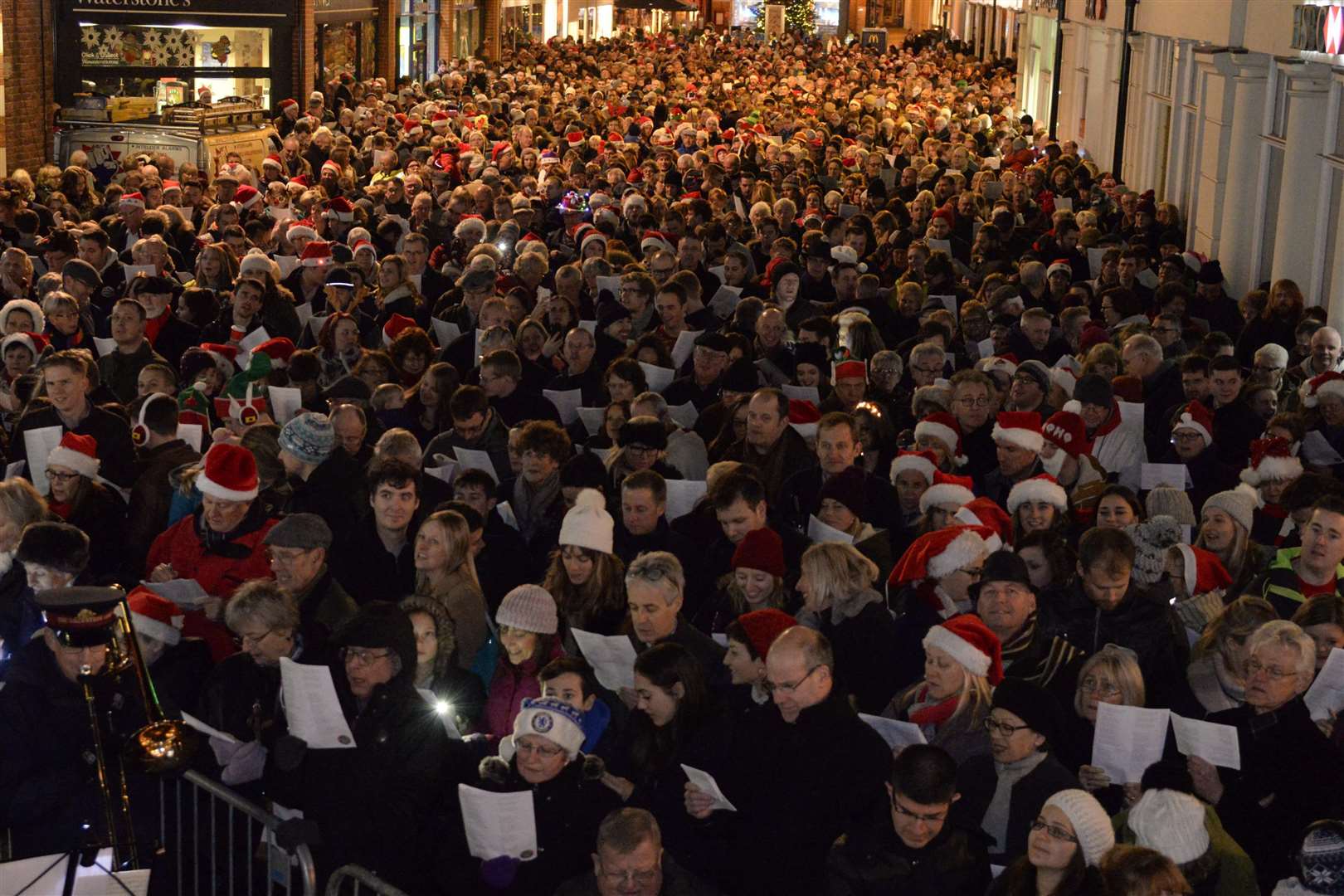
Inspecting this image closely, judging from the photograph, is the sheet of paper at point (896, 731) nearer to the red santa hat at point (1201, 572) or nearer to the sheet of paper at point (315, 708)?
the sheet of paper at point (315, 708)

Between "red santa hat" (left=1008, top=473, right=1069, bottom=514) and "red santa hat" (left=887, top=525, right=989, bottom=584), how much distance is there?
3.13 ft

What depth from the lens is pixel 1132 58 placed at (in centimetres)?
2923

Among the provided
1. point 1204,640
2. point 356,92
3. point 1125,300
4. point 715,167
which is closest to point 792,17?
point 356,92

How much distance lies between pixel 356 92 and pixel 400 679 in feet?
94.5

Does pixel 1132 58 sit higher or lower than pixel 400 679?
higher

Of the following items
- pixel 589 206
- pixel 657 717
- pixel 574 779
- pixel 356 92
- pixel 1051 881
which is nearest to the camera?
pixel 1051 881

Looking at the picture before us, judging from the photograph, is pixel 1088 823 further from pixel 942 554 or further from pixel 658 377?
pixel 658 377

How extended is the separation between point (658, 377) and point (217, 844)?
5.14m

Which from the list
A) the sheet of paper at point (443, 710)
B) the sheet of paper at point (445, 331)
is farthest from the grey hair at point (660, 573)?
the sheet of paper at point (445, 331)

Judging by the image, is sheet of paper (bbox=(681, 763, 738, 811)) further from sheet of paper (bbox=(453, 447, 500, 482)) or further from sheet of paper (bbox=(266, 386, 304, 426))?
sheet of paper (bbox=(266, 386, 304, 426))

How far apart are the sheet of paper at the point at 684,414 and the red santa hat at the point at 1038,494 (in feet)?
8.72

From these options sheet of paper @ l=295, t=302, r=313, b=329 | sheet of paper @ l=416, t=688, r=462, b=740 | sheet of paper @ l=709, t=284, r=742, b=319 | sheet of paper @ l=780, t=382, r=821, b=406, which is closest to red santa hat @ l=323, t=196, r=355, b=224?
sheet of paper @ l=295, t=302, r=313, b=329

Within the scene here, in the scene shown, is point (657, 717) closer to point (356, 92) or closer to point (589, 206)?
point (589, 206)

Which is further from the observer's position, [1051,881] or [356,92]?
[356,92]
